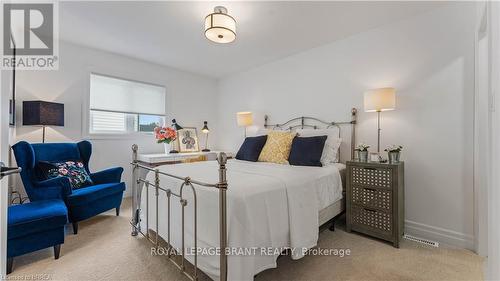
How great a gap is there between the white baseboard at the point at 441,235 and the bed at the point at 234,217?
3.75ft

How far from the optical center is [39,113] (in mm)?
2709

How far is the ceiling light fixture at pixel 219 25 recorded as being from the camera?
79.7 inches

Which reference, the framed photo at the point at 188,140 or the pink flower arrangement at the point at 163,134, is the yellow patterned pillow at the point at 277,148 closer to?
the pink flower arrangement at the point at 163,134

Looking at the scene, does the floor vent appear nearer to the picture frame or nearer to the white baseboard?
the white baseboard

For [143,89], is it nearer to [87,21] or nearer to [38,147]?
[87,21]

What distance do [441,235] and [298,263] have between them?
5.41 feet

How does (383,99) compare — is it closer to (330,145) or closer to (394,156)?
(394,156)

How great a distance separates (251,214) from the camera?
1.42 meters

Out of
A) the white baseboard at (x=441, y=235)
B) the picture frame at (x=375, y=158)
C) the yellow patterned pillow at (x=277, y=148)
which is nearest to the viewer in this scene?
the white baseboard at (x=441, y=235)

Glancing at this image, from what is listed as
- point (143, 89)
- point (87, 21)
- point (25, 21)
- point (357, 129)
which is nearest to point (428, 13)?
point (357, 129)

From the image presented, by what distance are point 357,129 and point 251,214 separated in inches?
86.2

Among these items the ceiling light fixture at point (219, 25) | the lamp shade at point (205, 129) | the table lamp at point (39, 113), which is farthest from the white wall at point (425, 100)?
the table lamp at point (39, 113)

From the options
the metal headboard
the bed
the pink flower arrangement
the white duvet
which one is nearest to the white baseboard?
the metal headboard

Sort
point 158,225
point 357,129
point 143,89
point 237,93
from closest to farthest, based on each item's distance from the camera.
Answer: point 158,225 < point 357,129 < point 143,89 < point 237,93
